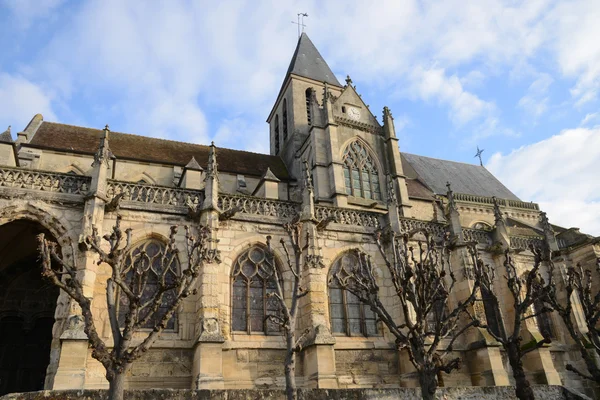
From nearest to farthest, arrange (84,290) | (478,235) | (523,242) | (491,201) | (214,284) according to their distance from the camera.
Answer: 1. (84,290)
2. (214,284)
3. (478,235)
4. (523,242)
5. (491,201)

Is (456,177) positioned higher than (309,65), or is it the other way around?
(309,65)

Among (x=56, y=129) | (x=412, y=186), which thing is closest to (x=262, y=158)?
(x=412, y=186)

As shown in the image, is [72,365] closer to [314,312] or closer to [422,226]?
[314,312]

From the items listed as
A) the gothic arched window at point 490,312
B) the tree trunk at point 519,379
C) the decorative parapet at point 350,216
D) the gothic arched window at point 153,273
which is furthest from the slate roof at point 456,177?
the tree trunk at point 519,379

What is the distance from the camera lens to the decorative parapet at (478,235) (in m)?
16.4

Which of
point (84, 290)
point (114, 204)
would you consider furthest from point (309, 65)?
point (84, 290)

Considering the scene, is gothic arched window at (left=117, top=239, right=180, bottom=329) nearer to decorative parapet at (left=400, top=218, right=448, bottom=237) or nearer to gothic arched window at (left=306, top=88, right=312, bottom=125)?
decorative parapet at (left=400, top=218, right=448, bottom=237)

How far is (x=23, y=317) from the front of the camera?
13.6 meters

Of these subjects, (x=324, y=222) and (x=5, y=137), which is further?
(x=5, y=137)

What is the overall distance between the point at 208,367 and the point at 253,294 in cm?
266

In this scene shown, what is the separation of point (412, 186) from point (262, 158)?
8.10 metres

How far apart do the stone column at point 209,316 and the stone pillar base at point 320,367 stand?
2198 mm

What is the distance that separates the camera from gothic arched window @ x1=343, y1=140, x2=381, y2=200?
21547 millimetres

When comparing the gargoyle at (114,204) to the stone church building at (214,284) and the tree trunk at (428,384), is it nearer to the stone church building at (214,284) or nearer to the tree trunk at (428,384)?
the stone church building at (214,284)
